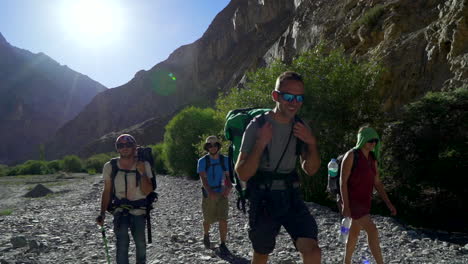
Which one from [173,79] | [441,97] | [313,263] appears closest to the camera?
[313,263]

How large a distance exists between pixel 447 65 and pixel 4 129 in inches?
8347

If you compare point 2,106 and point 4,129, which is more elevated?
point 2,106

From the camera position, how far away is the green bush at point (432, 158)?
28.7ft

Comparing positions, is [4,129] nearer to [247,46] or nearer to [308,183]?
[247,46]

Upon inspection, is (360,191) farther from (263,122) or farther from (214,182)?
(214,182)

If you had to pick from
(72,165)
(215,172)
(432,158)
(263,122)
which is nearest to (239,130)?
(263,122)

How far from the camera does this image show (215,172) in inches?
250

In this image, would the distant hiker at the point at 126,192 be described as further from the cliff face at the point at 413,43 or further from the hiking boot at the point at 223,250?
the cliff face at the point at 413,43

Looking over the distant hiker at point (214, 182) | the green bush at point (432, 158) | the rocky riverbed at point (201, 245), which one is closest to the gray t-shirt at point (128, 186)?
the distant hiker at point (214, 182)

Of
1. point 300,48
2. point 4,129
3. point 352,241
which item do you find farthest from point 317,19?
point 4,129

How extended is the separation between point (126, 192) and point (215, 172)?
233cm

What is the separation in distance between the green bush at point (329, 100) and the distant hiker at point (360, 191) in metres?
7.59

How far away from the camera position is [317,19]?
36.9 metres

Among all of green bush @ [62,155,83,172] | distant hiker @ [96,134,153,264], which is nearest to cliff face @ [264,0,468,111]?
distant hiker @ [96,134,153,264]
